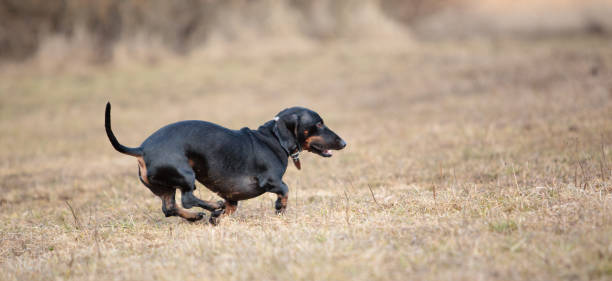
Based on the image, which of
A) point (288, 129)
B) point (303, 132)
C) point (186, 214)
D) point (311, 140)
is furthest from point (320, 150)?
point (186, 214)

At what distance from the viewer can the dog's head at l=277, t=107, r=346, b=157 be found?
517 centimetres

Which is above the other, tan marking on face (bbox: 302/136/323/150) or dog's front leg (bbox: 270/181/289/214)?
Result: tan marking on face (bbox: 302/136/323/150)

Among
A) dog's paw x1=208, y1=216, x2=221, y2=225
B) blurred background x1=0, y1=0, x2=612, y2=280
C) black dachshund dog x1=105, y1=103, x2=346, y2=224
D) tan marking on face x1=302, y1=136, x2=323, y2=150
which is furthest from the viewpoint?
tan marking on face x1=302, y1=136, x2=323, y2=150

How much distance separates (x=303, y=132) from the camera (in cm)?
521

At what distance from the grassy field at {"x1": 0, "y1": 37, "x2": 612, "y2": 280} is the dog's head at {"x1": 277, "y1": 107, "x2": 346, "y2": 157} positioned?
0.66m

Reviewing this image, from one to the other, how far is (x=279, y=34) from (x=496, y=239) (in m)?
22.4

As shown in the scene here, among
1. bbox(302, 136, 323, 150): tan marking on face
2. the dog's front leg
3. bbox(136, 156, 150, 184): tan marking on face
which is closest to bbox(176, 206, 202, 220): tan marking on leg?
bbox(136, 156, 150, 184): tan marking on face

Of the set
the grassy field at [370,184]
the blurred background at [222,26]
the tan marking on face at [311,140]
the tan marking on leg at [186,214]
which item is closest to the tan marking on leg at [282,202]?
the grassy field at [370,184]

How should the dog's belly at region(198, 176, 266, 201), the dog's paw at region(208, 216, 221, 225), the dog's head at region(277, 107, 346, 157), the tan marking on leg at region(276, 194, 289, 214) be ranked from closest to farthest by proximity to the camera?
the dog's belly at region(198, 176, 266, 201), the dog's paw at region(208, 216, 221, 225), the tan marking on leg at region(276, 194, 289, 214), the dog's head at region(277, 107, 346, 157)

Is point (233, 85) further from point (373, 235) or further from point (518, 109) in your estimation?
point (373, 235)

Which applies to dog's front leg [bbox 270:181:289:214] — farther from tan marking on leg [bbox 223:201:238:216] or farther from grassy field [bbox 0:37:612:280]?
tan marking on leg [bbox 223:201:238:216]

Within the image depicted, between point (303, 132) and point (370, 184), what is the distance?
2.07 meters

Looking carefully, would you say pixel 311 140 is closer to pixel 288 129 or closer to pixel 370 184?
pixel 288 129

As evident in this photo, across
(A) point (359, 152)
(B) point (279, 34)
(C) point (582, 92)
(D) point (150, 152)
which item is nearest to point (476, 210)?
(D) point (150, 152)
